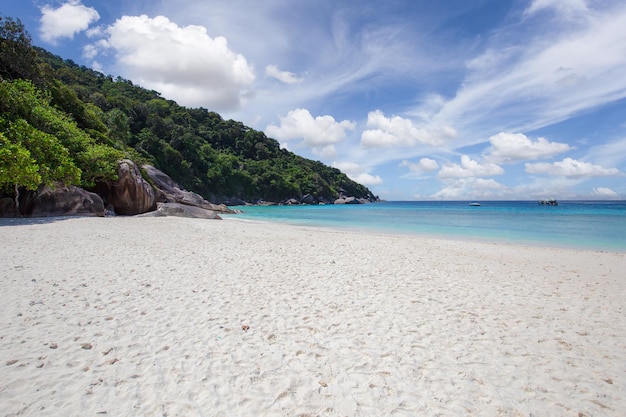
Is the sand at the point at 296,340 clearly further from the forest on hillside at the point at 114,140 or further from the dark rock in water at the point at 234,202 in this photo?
the dark rock in water at the point at 234,202

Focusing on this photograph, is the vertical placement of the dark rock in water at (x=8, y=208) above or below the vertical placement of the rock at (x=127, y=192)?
below

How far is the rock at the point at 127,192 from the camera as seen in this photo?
23.7m

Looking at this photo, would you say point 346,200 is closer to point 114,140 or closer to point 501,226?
point 114,140

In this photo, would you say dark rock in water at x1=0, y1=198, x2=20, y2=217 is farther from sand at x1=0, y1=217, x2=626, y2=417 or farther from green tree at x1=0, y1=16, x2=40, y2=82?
green tree at x1=0, y1=16, x2=40, y2=82

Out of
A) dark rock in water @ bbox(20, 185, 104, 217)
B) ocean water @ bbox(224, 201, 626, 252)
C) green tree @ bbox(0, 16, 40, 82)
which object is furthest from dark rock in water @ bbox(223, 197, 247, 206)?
dark rock in water @ bbox(20, 185, 104, 217)

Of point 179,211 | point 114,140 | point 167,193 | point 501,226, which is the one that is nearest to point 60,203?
point 179,211

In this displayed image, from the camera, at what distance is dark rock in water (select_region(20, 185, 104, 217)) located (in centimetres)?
1756

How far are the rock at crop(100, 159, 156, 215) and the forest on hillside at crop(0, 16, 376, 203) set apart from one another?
0.81 metres

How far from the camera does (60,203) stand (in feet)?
60.5

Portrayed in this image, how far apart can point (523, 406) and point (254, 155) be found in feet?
355

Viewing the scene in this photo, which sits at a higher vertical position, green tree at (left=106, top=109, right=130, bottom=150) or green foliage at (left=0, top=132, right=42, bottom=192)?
green tree at (left=106, top=109, right=130, bottom=150)

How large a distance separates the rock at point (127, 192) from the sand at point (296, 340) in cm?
1607

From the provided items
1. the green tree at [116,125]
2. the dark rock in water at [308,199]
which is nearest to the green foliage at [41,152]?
the green tree at [116,125]

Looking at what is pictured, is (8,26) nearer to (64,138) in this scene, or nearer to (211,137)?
(64,138)
